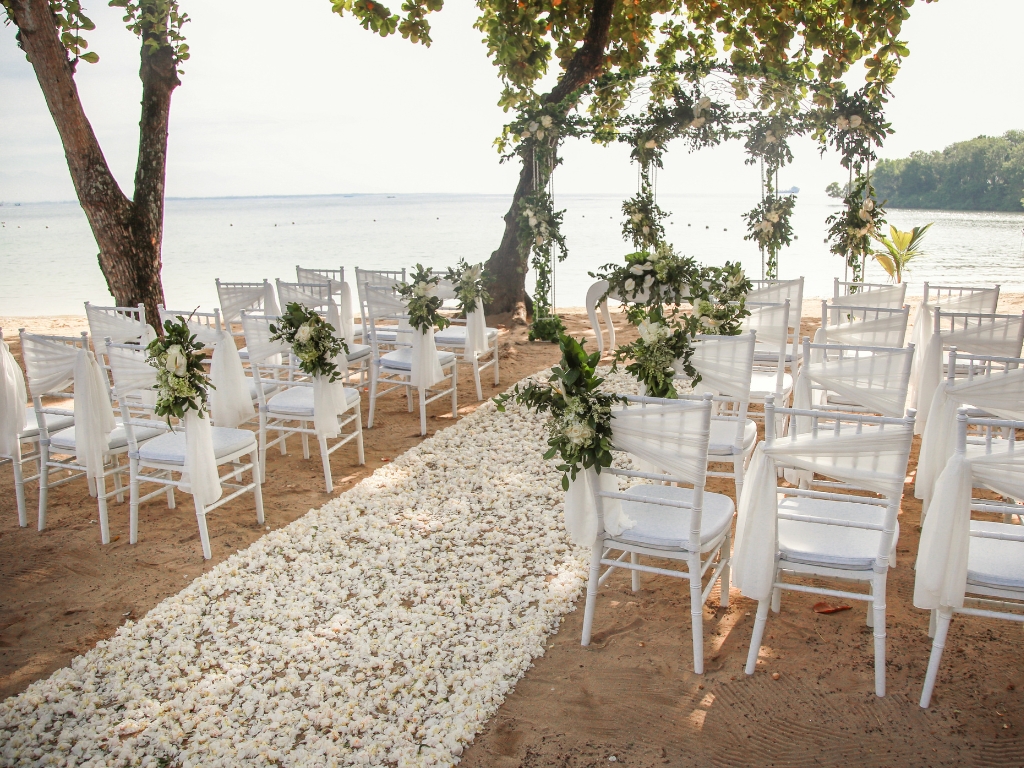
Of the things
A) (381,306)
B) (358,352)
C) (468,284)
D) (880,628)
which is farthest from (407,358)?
(880,628)

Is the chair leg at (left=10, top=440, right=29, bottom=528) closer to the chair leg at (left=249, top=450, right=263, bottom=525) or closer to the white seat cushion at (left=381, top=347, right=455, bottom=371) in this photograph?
the chair leg at (left=249, top=450, right=263, bottom=525)

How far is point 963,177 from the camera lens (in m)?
40.5

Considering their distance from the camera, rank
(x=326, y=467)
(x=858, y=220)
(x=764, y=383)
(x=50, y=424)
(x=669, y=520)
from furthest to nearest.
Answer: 1. (x=858, y=220)
2. (x=764, y=383)
3. (x=326, y=467)
4. (x=50, y=424)
5. (x=669, y=520)

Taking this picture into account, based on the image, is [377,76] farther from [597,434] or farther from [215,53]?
[597,434]

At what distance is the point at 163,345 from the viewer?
11.6ft

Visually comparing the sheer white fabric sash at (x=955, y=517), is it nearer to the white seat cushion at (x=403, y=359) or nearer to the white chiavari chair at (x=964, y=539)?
the white chiavari chair at (x=964, y=539)

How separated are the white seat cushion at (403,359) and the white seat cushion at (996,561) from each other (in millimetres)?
3993

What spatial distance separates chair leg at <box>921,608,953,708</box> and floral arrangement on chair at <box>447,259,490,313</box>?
14.5 ft

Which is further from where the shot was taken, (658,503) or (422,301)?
(422,301)

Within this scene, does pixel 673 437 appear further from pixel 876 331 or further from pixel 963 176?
pixel 963 176

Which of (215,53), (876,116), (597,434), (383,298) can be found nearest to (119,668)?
(597,434)

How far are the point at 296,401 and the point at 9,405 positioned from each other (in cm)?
156

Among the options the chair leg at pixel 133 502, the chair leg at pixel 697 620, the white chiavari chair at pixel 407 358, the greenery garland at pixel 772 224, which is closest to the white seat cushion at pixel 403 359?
the white chiavari chair at pixel 407 358

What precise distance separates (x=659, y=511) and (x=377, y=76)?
215 ft
